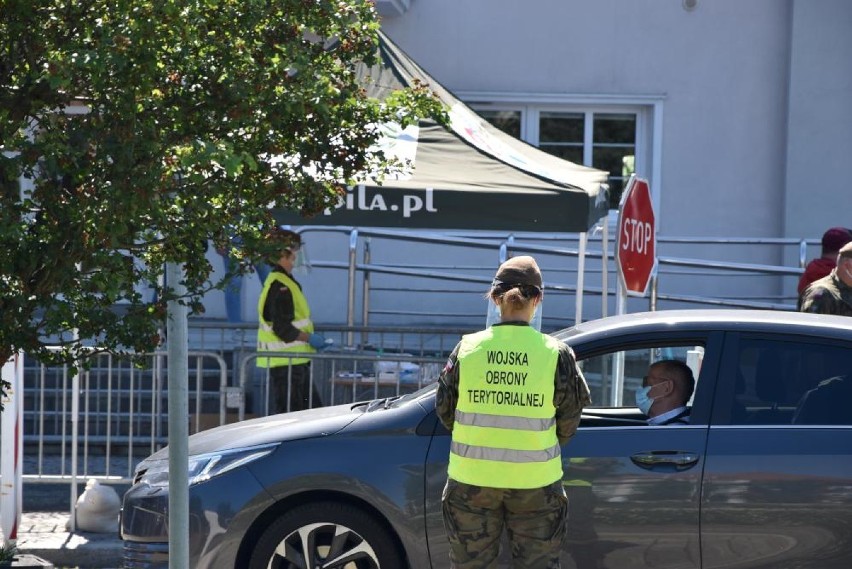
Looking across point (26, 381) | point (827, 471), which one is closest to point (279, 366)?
point (26, 381)

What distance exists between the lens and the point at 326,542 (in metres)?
5.83

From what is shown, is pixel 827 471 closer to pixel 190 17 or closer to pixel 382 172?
pixel 382 172

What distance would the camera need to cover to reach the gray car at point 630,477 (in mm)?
5504

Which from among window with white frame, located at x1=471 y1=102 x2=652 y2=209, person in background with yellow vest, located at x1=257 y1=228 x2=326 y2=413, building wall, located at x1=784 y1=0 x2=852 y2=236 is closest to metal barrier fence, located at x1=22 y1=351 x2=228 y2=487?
person in background with yellow vest, located at x1=257 y1=228 x2=326 y2=413

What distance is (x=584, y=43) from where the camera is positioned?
1420cm

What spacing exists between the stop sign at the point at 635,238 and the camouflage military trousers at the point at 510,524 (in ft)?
11.3

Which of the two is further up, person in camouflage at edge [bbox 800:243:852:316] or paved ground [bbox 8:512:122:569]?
person in camouflage at edge [bbox 800:243:852:316]

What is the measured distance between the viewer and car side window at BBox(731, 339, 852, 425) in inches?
221

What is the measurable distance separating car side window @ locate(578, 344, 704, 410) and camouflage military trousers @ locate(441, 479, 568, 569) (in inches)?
51.4

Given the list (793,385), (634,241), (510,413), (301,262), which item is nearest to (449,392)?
(510,413)

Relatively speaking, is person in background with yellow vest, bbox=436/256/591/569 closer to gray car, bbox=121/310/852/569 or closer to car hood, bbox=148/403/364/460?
gray car, bbox=121/310/852/569

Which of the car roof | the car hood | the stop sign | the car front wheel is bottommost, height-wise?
the car front wheel

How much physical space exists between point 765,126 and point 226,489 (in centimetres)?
980

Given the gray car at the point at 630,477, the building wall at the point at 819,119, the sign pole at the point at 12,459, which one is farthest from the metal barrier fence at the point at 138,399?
the building wall at the point at 819,119
